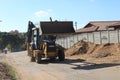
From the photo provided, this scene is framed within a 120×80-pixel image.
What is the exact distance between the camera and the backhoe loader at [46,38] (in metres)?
31.5

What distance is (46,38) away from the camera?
33906 mm

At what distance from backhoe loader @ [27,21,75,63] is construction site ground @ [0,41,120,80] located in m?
0.78

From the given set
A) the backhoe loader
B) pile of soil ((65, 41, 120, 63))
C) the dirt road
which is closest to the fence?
pile of soil ((65, 41, 120, 63))

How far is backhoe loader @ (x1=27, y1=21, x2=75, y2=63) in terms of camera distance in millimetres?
31469

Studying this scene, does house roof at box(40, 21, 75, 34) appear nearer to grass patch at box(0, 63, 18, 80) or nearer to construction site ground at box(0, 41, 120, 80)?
construction site ground at box(0, 41, 120, 80)

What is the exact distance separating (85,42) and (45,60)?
9.51 metres

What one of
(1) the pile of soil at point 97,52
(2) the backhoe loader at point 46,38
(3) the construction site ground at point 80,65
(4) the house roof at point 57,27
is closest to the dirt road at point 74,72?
(3) the construction site ground at point 80,65

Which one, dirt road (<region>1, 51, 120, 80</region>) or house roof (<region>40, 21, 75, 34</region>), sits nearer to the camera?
dirt road (<region>1, 51, 120, 80</region>)

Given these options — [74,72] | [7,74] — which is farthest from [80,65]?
[7,74]

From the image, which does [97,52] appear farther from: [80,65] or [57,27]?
[80,65]

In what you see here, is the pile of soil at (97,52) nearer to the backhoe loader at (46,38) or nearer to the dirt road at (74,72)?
the backhoe loader at (46,38)

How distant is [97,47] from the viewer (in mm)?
39250

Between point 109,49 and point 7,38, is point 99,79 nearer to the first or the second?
point 109,49

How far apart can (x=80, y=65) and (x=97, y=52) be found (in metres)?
8.71
